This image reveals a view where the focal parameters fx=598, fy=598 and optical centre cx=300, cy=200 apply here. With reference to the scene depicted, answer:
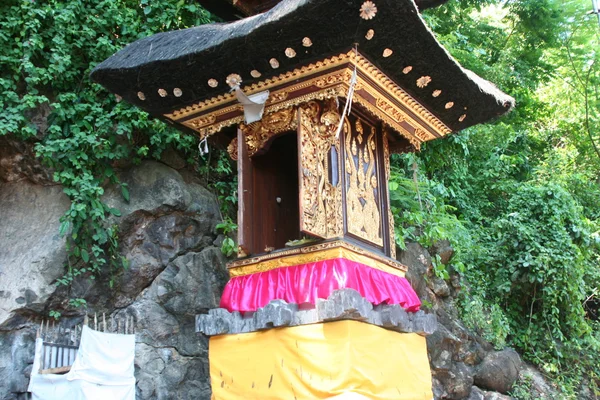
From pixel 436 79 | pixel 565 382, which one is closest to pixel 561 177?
pixel 565 382

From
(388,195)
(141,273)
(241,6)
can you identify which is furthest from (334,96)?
(141,273)

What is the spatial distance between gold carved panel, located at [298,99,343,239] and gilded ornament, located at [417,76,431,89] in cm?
A: 97

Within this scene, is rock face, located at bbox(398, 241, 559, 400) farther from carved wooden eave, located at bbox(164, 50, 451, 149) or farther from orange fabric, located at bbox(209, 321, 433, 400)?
Answer: orange fabric, located at bbox(209, 321, 433, 400)

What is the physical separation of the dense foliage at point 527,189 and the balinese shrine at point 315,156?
5.66 feet

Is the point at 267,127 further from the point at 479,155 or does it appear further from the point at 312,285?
the point at 479,155

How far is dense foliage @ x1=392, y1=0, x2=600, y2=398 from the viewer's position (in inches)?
442

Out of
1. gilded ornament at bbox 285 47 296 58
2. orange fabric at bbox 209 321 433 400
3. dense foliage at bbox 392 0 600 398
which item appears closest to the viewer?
orange fabric at bbox 209 321 433 400

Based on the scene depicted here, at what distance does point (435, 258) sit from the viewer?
10.5 meters

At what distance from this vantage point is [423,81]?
6375mm

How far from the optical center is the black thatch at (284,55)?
17.4 ft

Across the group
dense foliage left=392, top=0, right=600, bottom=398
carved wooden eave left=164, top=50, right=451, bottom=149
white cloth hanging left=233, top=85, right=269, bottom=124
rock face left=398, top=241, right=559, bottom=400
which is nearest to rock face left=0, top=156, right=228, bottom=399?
carved wooden eave left=164, top=50, right=451, bottom=149

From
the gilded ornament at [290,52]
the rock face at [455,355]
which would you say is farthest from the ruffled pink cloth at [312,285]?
the rock face at [455,355]

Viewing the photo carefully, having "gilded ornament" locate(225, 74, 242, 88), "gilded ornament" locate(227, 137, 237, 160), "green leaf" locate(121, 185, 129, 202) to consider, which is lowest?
"green leaf" locate(121, 185, 129, 202)

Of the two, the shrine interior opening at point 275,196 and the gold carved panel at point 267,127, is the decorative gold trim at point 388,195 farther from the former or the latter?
the gold carved panel at point 267,127
